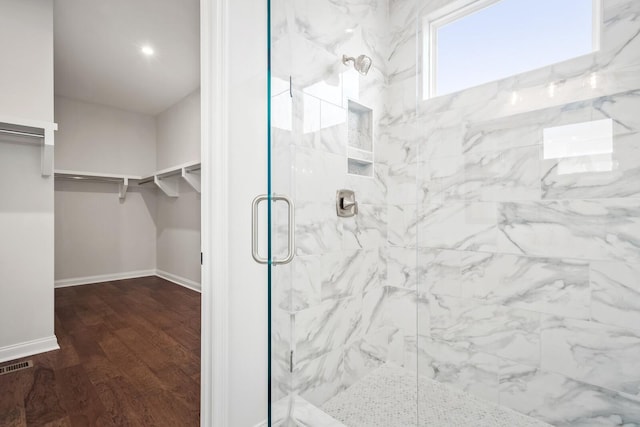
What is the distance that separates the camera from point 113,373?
1794 mm

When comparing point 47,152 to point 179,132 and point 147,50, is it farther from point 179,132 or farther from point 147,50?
point 179,132

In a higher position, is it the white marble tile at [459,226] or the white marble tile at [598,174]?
the white marble tile at [598,174]

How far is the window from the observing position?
4.21ft

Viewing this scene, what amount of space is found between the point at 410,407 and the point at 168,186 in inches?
149

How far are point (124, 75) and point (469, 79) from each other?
3.47 metres

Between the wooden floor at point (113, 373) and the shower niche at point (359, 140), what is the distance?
57.5 inches

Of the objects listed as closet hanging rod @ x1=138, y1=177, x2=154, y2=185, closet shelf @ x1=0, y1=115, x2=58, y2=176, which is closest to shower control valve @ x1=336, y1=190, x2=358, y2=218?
closet shelf @ x1=0, y1=115, x2=58, y2=176

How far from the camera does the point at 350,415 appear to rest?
53.2 inches

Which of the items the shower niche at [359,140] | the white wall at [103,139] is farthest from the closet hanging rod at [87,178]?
the shower niche at [359,140]

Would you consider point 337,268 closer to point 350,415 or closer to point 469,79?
point 350,415

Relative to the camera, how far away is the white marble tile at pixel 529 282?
125cm

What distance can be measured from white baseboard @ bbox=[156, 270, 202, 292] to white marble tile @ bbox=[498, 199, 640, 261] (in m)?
3.32

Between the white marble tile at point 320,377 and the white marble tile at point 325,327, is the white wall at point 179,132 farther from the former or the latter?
the white marble tile at point 320,377

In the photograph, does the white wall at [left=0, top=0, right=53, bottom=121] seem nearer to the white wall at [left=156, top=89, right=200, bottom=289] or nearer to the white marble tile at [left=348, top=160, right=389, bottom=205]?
the white wall at [left=156, top=89, right=200, bottom=289]
